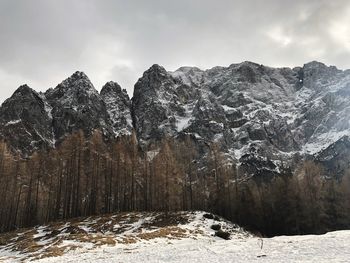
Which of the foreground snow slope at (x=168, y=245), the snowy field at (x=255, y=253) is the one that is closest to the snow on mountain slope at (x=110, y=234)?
the foreground snow slope at (x=168, y=245)

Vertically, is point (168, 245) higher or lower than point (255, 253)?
lower

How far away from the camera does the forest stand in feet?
249

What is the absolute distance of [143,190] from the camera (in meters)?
86.6

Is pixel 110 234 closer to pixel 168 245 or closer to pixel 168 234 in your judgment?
pixel 168 234

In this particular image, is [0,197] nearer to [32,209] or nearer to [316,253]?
[32,209]

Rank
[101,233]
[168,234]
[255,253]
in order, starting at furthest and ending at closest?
[101,233] → [168,234] → [255,253]

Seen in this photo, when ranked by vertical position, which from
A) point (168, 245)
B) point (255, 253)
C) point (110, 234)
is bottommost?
point (168, 245)

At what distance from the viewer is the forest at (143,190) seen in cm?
7594

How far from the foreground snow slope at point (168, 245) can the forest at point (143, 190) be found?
14743 mm

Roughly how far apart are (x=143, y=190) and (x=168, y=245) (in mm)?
50731

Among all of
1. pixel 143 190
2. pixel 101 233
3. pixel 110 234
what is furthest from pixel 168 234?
pixel 143 190

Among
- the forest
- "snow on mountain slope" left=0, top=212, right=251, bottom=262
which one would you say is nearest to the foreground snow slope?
"snow on mountain slope" left=0, top=212, right=251, bottom=262

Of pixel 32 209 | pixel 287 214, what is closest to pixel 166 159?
pixel 287 214

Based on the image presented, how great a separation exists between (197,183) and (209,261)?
238 feet
